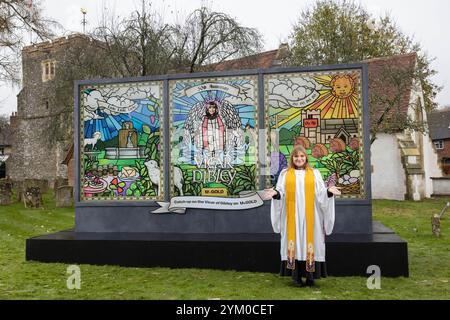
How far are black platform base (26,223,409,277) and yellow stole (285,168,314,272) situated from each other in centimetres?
97

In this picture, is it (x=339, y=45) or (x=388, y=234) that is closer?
(x=388, y=234)

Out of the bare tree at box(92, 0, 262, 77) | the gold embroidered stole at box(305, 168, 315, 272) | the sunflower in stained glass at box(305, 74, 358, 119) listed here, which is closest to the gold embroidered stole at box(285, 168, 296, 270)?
the gold embroidered stole at box(305, 168, 315, 272)

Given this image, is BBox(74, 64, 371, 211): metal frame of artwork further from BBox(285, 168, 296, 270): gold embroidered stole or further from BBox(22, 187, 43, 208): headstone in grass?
BBox(22, 187, 43, 208): headstone in grass

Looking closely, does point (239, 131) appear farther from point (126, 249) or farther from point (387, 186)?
point (387, 186)

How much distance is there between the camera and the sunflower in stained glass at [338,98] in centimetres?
891

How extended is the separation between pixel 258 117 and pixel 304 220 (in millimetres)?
2823

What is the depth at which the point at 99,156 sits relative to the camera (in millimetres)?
9953

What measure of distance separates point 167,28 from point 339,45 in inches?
491

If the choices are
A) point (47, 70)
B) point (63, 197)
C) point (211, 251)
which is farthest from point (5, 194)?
point (47, 70)

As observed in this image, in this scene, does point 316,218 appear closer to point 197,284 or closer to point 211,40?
point 197,284

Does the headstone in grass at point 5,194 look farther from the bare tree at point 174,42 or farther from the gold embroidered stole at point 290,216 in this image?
the gold embroidered stole at point 290,216

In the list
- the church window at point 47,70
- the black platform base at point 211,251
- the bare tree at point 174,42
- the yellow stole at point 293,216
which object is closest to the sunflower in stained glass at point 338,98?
the black platform base at point 211,251

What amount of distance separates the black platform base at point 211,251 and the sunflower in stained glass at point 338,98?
2094mm
